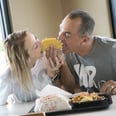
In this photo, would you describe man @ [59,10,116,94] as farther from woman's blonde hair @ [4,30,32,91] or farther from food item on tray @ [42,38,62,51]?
woman's blonde hair @ [4,30,32,91]

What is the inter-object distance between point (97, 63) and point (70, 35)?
269mm

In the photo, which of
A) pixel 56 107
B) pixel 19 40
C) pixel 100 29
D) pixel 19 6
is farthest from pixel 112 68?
pixel 19 6

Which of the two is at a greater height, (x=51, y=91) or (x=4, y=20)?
(x=4, y=20)

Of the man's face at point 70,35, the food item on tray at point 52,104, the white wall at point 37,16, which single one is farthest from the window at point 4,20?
the food item on tray at point 52,104

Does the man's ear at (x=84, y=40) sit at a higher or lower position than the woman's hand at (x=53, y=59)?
higher

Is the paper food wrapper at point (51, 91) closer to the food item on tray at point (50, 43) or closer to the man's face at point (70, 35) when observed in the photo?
the food item on tray at point (50, 43)

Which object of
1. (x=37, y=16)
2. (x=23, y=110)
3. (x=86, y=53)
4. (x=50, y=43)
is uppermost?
(x=37, y=16)

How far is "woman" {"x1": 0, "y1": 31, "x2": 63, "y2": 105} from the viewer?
1.67m

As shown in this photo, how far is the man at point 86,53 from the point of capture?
191 cm

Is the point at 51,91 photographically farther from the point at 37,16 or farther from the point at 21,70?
the point at 37,16

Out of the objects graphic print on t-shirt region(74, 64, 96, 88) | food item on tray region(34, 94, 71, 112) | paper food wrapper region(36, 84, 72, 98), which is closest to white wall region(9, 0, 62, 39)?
graphic print on t-shirt region(74, 64, 96, 88)

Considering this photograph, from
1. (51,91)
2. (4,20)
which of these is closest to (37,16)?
Result: (4,20)

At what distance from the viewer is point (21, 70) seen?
1667 millimetres

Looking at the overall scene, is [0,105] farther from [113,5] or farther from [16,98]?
[113,5]
